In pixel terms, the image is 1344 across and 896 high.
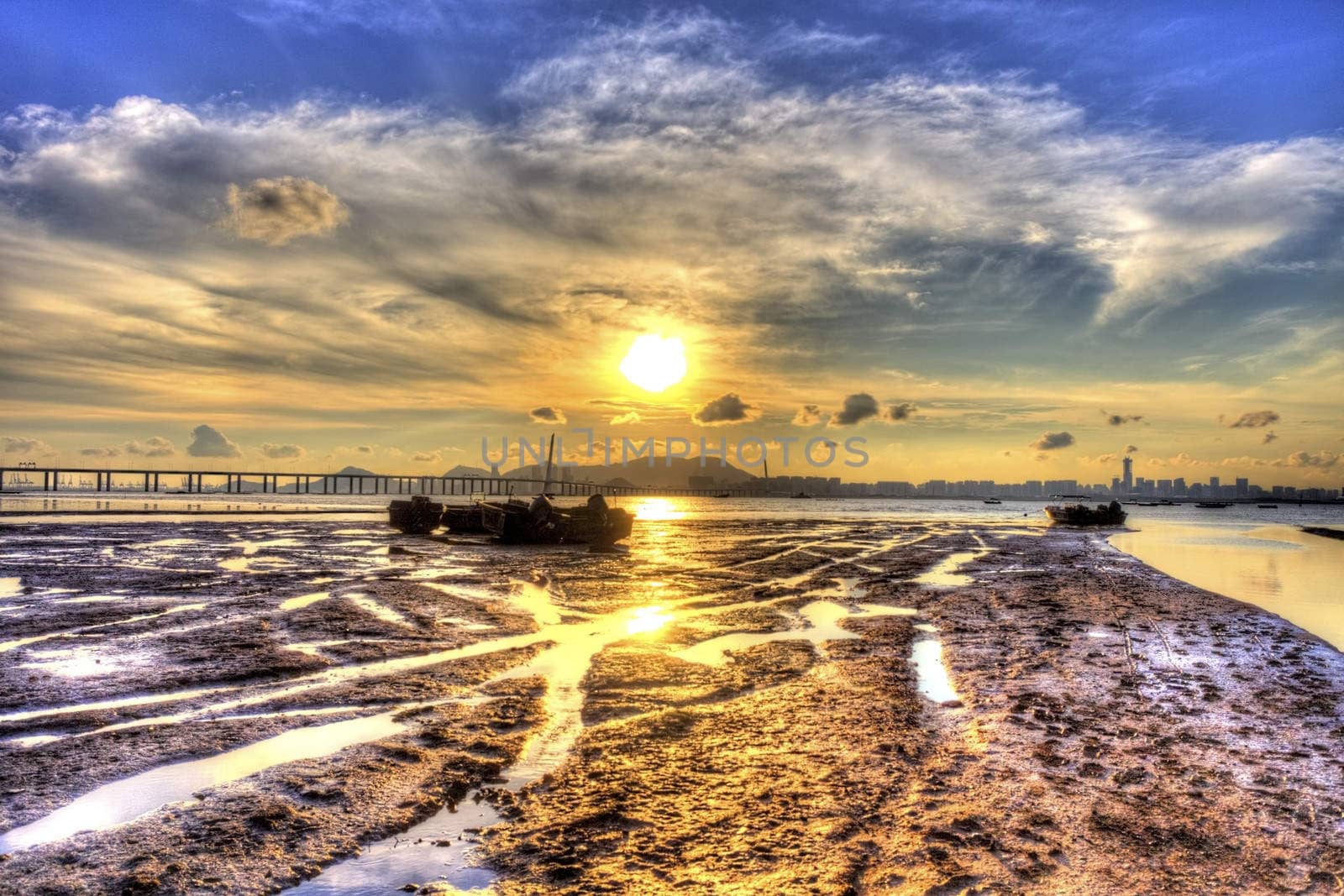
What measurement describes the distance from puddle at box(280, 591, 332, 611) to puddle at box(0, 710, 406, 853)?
7521 millimetres

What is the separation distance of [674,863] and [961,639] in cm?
850

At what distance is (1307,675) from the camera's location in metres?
9.28

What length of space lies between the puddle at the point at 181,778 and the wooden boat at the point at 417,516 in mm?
29137

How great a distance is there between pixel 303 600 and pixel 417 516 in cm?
2156

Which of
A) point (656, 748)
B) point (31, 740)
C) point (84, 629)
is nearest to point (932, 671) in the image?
point (656, 748)

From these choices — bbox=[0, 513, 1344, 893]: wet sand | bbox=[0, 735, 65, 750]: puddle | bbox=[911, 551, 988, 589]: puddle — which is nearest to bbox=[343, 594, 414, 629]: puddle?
bbox=[0, 513, 1344, 893]: wet sand

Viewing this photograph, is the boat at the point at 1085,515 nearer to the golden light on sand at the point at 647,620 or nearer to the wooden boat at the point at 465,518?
the wooden boat at the point at 465,518

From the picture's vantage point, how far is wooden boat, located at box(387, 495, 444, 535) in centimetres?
3478

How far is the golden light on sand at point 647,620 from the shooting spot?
11.9 metres

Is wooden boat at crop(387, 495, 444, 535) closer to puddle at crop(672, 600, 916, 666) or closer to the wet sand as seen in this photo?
the wet sand

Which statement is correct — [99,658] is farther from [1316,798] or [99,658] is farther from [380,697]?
[1316,798]

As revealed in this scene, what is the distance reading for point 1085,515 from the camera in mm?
58625

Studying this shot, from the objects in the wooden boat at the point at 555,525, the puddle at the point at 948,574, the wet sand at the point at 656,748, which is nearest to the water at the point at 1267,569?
the wet sand at the point at 656,748

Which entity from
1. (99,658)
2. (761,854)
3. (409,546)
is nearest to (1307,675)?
(761,854)
